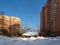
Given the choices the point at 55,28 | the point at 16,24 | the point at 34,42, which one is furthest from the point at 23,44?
the point at 16,24

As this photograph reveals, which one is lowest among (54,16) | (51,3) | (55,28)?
(55,28)

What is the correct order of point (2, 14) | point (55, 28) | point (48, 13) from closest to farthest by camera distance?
point (55, 28)
point (48, 13)
point (2, 14)

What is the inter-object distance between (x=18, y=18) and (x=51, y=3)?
1.66 m

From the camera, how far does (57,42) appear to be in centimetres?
287

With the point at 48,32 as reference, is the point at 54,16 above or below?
above

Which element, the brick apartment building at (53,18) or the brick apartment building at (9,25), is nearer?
the brick apartment building at (53,18)

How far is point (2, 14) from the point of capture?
16.8ft

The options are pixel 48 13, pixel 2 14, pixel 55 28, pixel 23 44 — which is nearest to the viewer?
pixel 23 44

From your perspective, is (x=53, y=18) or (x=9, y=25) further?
(x=9, y=25)

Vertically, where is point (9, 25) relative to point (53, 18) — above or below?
below

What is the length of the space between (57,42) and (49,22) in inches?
44.1

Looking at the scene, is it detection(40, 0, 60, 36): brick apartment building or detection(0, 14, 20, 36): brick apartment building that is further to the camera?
detection(0, 14, 20, 36): brick apartment building

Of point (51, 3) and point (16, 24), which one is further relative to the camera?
point (16, 24)

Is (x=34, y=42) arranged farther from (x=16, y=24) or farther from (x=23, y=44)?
(x=16, y=24)
